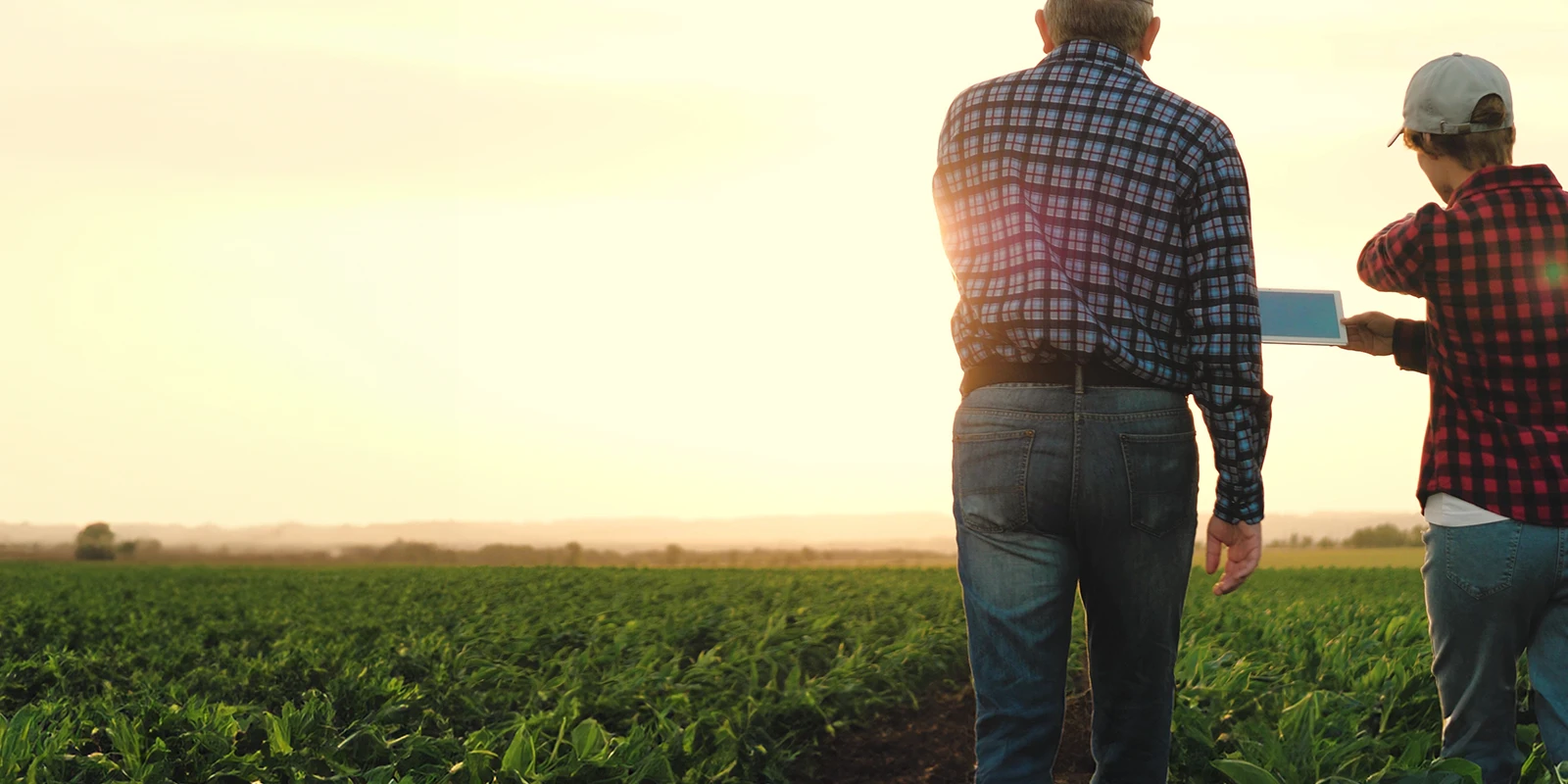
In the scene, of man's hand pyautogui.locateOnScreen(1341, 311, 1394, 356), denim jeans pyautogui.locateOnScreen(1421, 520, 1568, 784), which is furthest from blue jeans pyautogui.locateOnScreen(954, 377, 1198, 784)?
man's hand pyautogui.locateOnScreen(1341, 311, 1394, 356)

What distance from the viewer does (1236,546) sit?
9.58 feet

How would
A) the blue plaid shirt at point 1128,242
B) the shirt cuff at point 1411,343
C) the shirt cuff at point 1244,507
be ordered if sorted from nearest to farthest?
the blue plaid shirt at point 1128,242 → the shirt cuff at point 1244,507 → the shirt cuff at point 1411,343

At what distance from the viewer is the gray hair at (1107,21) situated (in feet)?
9.61

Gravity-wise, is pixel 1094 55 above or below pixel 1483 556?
above

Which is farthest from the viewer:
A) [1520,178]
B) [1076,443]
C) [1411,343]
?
[1411,343]

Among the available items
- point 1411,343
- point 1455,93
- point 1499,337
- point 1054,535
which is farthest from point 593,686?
point 1455,93

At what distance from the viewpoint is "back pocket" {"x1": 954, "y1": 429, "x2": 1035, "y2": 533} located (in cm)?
264

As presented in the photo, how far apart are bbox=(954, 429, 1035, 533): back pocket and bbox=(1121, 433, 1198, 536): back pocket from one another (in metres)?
0.24

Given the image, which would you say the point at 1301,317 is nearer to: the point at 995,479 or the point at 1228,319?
the point at 1228,319

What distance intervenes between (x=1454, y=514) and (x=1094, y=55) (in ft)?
5.44

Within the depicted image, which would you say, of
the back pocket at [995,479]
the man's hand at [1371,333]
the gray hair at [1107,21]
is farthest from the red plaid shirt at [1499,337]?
the back pocket at [995,479]

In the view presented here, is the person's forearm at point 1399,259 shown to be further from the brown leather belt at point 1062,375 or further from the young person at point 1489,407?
the brown leather belt at point 1062,375

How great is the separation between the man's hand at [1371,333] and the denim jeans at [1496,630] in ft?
2.00

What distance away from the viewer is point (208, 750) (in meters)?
4.05
